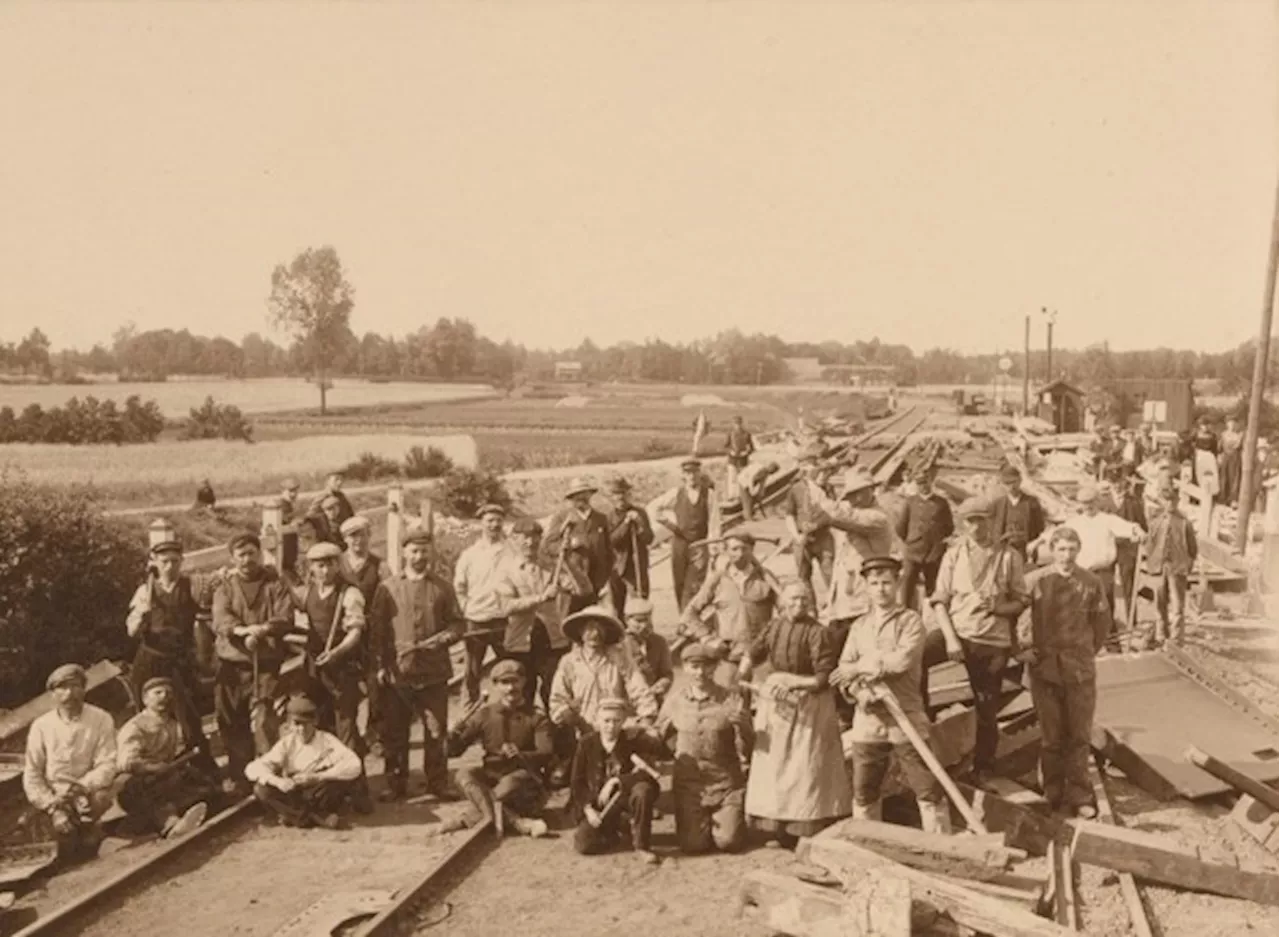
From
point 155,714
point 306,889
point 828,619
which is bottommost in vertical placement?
point 306,889

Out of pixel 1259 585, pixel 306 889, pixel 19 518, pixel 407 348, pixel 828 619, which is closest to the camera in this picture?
pixel 306 889

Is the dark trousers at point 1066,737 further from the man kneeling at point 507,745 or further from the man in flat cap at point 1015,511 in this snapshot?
the man kneeling at point 507,745

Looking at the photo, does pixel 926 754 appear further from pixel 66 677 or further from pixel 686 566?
pixel 686 566

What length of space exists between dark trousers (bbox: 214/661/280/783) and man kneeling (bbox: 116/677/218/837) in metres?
0.40

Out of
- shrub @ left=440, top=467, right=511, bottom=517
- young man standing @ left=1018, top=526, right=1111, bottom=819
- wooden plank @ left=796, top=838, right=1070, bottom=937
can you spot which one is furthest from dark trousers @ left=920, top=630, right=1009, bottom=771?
shrub @ left=440, top=467, right=511, bottom=517

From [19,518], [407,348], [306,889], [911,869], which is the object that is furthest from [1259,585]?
[407,348]

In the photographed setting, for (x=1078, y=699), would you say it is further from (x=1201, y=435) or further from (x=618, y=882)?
(x=1201, y=435)

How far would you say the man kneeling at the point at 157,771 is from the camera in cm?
878

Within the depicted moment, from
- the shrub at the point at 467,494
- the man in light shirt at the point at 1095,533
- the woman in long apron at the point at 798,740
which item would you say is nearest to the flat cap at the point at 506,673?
the woman in long apron at the point at 798,740

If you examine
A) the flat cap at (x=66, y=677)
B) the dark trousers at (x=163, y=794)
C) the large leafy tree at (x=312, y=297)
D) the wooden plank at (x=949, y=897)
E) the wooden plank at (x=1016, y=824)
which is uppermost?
the large leafy tree at (x=312, y=297)

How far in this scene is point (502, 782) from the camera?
8789mm

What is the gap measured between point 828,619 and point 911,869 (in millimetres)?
2498

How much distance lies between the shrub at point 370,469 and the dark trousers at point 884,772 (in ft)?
99.5

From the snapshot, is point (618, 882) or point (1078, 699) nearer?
point (618, 882)
